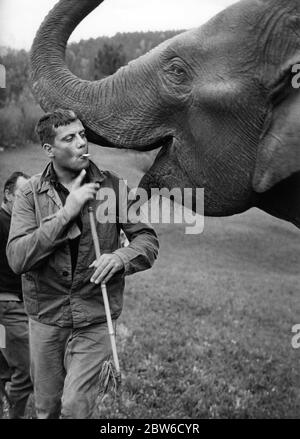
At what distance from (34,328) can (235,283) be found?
9865 mm

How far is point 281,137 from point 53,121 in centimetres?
A: 86

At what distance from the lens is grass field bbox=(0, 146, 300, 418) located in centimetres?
496

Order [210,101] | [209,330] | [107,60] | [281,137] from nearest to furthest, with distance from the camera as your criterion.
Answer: [281,137], [210,101], [209,330], [107,60]

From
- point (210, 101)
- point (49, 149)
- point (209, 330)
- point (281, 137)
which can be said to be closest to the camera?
point (281, 137)

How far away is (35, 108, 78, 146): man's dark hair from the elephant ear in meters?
0.74

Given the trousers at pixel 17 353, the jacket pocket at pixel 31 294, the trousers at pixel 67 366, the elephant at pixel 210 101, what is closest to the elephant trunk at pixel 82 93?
the elephant at pixel 210 101

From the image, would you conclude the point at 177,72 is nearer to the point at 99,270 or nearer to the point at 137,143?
the point at 137,143

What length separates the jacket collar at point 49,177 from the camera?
261 centimetres

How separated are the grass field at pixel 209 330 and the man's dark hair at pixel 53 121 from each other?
87.9 inches

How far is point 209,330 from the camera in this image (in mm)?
8031

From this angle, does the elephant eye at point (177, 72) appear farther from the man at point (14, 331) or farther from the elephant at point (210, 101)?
the man at point (14, 331)

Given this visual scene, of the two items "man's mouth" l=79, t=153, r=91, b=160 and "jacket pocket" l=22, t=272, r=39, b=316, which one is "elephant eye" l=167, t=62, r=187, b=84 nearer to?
"man's mouth" l=79, t=153, r=91, b=160

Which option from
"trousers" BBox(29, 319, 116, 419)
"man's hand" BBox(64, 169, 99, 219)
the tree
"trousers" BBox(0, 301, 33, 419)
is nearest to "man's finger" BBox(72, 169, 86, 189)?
"man's hand" BBox(64, 169, 99, 219)

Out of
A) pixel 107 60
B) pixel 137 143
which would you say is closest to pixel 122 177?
pixel 137 143
